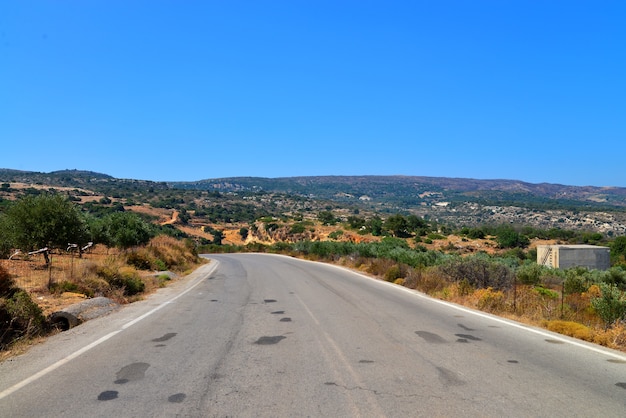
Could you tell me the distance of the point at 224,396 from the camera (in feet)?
18.4

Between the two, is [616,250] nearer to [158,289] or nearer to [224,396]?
[158,289]

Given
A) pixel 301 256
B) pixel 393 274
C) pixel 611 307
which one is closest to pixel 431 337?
pixel 611 307

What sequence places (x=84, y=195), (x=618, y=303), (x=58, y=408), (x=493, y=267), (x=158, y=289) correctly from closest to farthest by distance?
(x=58, y=408)
(x=618, y=303)
(x=493, y=267)
(x=158, y=289)
(x=84, y=195)

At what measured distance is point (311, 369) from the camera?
680cm

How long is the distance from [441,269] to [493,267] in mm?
2323

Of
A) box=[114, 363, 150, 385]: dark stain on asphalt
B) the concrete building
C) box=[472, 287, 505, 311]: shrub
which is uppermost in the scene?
box=[114, 363, 150, 385]: dark stain on asphalt

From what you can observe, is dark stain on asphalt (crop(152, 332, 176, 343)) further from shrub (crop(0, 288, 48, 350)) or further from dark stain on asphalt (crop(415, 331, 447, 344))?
dark stain on asphalt (crop(415, 331, 447, 344))

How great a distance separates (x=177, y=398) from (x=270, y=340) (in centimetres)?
338

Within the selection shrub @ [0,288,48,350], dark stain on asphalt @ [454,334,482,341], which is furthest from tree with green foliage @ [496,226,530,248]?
shrub @ [0,288,48,350]

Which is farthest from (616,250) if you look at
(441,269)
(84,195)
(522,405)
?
(84,195)

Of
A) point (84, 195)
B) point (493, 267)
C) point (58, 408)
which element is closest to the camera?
point (58, 408)

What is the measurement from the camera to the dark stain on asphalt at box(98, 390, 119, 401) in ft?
18.4

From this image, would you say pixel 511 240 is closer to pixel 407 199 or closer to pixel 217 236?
pixel 217 236

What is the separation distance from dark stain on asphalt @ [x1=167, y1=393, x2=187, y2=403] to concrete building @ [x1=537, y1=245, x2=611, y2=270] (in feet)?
113
